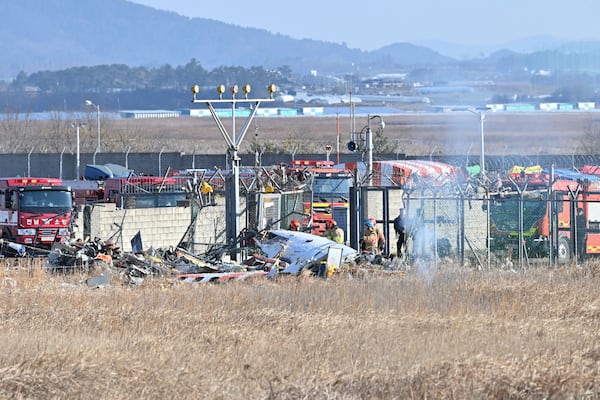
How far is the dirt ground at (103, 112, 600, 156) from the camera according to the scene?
2700 inches

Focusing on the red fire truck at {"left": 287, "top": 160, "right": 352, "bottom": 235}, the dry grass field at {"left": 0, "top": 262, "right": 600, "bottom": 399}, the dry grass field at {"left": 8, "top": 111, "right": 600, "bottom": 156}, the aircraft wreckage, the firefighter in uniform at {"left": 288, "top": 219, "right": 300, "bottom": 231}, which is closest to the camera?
the dry grass field at {"left": 0, "top": 262, "right": 600, "bottom": 399}

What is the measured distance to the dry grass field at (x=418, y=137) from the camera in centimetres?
6919

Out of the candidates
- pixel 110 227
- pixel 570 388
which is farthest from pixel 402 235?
pixel 570 388

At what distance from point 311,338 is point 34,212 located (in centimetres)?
1863

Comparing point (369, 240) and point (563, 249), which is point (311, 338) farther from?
point (563, 249)

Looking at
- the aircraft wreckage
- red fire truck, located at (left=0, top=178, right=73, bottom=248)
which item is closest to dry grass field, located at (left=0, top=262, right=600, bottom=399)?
the aircraft wreckage

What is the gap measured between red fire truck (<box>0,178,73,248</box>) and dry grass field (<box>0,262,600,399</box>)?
1010 centimetres

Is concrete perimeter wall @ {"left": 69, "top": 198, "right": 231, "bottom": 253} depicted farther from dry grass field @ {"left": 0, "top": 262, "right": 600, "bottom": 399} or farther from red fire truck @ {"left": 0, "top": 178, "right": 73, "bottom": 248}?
dry grass field @ {"left": 0, "top": 262, "right": 600, "bottom": 399}

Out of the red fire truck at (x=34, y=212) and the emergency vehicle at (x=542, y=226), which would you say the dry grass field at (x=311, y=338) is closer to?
the emergency vehicle at (x=542, y=226)

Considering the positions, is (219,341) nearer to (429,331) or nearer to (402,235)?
(429,331)

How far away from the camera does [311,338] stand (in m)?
14.8

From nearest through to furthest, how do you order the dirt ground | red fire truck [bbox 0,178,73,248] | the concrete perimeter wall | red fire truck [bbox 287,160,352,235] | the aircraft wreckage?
the aircraft wreckage
the concrete perimeter wall
red fire truck [bbox 0,178,73,248]
red fire truck [bbox 287,160,352,235]
the dirt ground

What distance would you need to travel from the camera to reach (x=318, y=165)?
4166cm

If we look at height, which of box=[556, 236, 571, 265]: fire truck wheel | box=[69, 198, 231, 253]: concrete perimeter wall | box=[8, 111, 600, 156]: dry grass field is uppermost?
box=[8, 111, 600, 156]: dry grass field
